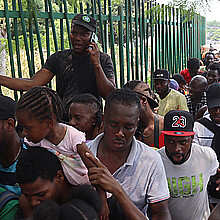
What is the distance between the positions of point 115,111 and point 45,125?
1.51 ft

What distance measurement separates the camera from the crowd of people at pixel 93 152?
1.85 m

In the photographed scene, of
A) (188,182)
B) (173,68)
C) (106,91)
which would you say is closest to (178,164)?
(188,182)

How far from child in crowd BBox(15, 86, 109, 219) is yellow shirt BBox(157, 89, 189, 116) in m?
2.91

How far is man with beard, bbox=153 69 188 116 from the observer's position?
5035 mm

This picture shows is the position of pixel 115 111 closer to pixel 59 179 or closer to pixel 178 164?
pixel 59 179

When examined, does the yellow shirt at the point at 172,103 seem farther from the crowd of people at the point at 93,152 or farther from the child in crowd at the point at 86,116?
the child in crowd at the point at 86,116

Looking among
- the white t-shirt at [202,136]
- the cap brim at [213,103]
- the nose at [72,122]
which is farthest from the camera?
the cap brim at [213,103]

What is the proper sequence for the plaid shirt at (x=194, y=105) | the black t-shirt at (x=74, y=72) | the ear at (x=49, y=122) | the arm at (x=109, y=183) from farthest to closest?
the plaid shirt at (x=194, y=105) → the black t-shirt at (x=74, y=72) → the ear at (x=49, y=122) → the arm at (x=109, y=183)

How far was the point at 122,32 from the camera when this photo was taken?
5.66 m

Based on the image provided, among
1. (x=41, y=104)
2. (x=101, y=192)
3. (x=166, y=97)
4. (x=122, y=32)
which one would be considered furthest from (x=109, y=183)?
(x=122, y=32)

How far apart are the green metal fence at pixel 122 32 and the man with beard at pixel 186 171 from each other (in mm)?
2169

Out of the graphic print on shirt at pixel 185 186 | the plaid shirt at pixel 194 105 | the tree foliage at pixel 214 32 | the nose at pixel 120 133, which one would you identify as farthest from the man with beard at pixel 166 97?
the tree foliage at pixel 214 32

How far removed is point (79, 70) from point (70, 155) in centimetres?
150

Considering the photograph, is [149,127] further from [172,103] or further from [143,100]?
[172,103]
